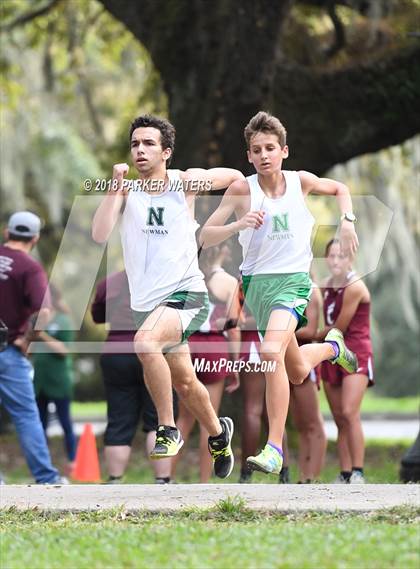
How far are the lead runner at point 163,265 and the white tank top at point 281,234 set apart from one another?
0.33 metres

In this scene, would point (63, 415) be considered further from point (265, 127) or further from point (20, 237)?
point (265, 127)

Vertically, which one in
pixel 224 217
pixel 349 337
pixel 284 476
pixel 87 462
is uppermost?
pixel 224 217

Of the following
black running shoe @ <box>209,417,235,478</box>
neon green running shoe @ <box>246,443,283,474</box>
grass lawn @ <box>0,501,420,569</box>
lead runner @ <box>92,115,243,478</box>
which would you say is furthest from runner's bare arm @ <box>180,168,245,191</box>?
grass lawn @ <box>0,501,420,569</box>

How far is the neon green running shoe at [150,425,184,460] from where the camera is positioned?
7016mm

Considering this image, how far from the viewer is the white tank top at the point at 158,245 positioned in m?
7.14

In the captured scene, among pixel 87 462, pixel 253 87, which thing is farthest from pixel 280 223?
pixel 87 462

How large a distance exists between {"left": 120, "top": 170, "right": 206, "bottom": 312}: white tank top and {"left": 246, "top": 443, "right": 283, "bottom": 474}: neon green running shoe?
1.06 metres

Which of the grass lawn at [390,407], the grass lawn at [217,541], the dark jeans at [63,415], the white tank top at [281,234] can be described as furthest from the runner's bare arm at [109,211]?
the grass lawn at [390,407]

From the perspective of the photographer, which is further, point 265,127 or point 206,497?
point 265,127

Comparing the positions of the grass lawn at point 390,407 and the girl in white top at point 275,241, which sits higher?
the girl in white top at point 275,241

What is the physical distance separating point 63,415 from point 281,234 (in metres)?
6.12

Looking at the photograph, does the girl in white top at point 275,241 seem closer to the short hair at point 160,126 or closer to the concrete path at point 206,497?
the concrete path at point 206,497

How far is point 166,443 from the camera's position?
7.06 m

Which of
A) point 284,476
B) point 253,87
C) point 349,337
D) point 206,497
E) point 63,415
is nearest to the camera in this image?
point 206,497
